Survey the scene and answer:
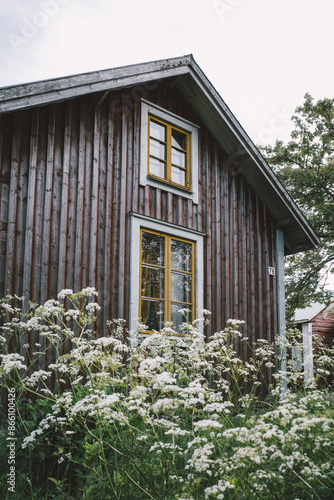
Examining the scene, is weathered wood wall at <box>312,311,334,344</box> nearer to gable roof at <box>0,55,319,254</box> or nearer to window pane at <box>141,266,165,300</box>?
gable roof at <box>0,55,319,254</box>

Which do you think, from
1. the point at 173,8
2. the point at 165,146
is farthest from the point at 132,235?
the point at 173,8

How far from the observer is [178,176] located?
328 inches

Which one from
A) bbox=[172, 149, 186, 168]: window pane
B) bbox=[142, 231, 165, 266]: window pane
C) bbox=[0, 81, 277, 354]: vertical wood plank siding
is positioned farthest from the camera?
bbox=[172, 149, 186, 168]: window pane

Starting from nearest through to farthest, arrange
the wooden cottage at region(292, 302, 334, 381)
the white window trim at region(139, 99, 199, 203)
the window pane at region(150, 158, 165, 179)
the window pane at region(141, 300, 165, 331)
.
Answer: the window pane at region(141, 300, 165, 331) → the white window trim at region(139, 99, 199, 203) → the window pane at region(150, 158, 165, 179) → the wooden cottage at region(292, 302, 334, 381)

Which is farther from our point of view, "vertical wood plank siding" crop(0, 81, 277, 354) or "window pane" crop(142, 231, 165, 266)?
"window pane" crop(142, 231, 165, 266)

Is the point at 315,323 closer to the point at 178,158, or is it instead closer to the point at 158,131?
the point at 178,158

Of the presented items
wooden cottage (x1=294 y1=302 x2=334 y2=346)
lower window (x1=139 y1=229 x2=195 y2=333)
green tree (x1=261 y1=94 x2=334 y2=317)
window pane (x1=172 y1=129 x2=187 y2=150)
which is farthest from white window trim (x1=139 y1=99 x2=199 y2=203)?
wooden cottage (x1=294 y1=302 x2=334 y2=346)

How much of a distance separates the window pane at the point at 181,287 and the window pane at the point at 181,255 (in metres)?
0.14

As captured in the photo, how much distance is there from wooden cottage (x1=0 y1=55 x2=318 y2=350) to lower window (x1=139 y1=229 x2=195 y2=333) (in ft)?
0.07

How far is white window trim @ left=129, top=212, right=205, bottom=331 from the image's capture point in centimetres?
691

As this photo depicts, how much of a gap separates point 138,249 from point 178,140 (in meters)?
2.56

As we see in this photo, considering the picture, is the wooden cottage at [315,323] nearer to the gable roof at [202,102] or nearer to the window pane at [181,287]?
the gable roof at [202,102]

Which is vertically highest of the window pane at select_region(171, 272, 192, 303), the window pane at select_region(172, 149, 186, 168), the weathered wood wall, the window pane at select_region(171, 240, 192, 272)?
the window pane at select_region(172, 149, 186, 168)

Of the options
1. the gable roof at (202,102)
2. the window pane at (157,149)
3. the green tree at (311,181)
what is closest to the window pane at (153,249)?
the window pane at (157,149)
